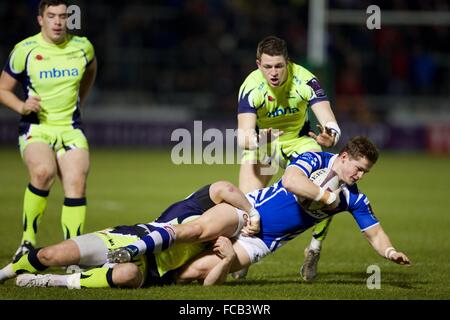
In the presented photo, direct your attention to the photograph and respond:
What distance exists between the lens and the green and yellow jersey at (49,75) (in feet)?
30.5

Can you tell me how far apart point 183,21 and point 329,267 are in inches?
688

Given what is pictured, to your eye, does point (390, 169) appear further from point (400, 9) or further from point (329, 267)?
point (329, 267)

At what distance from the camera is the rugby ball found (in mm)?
7680

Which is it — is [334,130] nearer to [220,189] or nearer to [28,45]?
[220,189]

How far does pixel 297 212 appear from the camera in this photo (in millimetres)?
7805

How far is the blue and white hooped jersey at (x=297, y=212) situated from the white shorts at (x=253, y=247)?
45mm

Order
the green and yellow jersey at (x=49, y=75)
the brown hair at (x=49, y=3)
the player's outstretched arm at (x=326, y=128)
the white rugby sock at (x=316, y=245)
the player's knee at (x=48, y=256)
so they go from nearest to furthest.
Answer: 1. the player's knee at (x=48, y=256)
2. the player's outstretched arm at (x=326, y=128)
3. the white rugby sock at (x=316, y=245)
4. the brown hair at (x=49, y=3)
5. the green and yellow jersey at (x=49, y=75)

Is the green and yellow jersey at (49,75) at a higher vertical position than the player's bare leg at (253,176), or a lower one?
higher

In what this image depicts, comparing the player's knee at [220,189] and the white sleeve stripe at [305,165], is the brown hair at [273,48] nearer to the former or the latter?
the white sleeve stripe at [305,165]

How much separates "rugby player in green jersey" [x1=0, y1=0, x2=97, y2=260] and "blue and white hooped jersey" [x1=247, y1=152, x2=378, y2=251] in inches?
83.1

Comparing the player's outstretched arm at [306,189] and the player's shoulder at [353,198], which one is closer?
the player's outstretched arm at [306,189]

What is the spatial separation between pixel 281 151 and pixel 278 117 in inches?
16.3

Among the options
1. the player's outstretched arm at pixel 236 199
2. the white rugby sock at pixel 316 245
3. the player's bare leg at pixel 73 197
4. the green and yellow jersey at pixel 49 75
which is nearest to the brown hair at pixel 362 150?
the player's outstretched arm at pixel 236 199

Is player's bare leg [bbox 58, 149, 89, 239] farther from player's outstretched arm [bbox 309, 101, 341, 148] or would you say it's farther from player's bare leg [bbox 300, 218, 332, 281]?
player's outstretched arm [bbox 309, 101, 341, 148]
